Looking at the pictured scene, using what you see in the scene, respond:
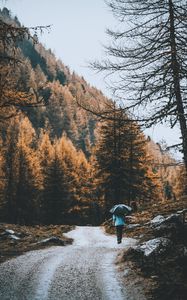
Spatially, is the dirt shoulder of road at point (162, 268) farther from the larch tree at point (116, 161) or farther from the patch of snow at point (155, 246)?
the larch tree at point (116, 161)

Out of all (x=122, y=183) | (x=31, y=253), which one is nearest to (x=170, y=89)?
(x=31, y=253)

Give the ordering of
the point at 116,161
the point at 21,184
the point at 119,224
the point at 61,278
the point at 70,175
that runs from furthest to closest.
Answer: the point at 70,175 → the point at 21,184 → the point at 116,161 → the point at 119,224 → the point at 61,278

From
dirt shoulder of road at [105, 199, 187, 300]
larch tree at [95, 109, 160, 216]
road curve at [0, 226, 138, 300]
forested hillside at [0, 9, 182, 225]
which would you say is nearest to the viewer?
dirt shoulder of road at [105, 199, 187, 300]

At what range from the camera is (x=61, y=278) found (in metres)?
8.33

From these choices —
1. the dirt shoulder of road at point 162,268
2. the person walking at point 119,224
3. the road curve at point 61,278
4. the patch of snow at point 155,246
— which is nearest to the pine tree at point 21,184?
the person walking at point 119,224

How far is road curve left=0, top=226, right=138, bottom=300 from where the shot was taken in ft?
22.9

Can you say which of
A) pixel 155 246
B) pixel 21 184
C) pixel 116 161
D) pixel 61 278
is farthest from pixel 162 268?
pixel 21 184

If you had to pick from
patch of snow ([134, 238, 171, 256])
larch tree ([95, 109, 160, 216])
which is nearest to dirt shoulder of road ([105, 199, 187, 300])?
patch of snow ([134, 238, 171, 256])

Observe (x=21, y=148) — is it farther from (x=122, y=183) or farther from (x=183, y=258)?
(x=183, y=258)

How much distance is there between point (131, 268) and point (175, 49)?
293 inches

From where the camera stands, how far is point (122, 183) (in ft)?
103

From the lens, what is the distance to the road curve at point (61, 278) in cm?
698

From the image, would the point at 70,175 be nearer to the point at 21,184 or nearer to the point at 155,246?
the point at 21,184

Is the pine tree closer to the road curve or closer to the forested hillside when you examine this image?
the forested hillside
